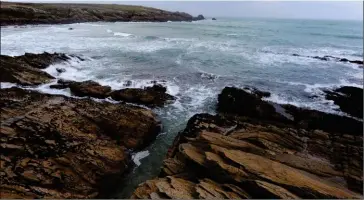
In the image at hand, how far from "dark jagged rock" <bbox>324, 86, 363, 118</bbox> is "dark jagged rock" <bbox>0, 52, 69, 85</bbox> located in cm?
2115

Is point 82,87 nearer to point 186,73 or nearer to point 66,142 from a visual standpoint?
point 66,142

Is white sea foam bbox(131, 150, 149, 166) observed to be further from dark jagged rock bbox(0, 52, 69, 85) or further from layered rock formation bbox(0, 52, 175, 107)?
dark jagged rock bbox(0, 52, 69, 85)

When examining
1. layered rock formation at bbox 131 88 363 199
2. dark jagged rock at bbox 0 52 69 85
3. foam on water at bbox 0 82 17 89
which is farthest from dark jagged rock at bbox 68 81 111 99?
layered rock formation at bbox 131 88 363 199

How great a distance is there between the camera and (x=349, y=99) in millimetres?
22375

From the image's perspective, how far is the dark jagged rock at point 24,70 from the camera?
22.9m

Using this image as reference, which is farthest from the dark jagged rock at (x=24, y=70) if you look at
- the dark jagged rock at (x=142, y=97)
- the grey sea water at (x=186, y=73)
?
the dark jagged rock at (x=142, y=97)

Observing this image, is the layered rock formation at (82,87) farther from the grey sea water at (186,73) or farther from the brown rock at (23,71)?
the grey sea water at (186,73)

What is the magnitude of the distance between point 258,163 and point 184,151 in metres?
2.77

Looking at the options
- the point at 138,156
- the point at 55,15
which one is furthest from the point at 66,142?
the point at 55,15

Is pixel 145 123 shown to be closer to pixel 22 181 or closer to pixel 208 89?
pixel 22 181

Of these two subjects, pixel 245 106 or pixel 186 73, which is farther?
pixel 186 73

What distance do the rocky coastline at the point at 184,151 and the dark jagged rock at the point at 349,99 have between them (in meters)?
0.63

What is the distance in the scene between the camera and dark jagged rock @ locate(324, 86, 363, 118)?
67.4ft

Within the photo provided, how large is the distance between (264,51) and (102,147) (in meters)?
38.9
